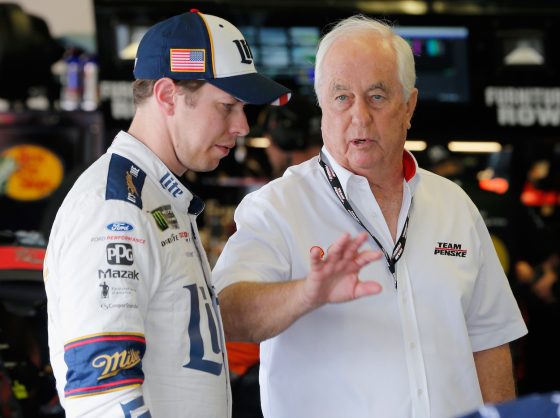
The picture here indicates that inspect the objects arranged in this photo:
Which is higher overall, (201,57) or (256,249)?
(201,57)

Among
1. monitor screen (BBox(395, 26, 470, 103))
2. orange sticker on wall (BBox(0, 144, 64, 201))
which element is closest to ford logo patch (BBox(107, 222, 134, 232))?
monitor screen (BBox(395, 26, 470, 103))

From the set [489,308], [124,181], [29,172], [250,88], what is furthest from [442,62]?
[124,181]

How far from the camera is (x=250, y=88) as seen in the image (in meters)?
2.12

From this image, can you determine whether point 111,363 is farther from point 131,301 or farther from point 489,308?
point 489,308

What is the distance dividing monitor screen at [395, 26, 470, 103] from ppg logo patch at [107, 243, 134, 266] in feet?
13.6

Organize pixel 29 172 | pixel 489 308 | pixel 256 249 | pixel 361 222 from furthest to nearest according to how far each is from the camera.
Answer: pixel 29 172, pixel 489 308, pixel 361 222, pixel 256 249

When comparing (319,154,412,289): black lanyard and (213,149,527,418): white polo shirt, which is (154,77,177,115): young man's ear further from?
(319,154,412,289): black lanyard

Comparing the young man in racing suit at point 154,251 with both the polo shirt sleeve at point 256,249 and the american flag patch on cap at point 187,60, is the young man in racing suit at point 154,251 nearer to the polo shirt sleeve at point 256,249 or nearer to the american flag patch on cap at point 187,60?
the american flag patch on cap at point 187,60

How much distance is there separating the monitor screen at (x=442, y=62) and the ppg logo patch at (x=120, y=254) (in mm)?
4134

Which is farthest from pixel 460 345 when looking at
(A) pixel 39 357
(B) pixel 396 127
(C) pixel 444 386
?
(A) pixel 39 357

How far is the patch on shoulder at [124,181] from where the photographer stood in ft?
6.26

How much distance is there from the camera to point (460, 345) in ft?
7.93

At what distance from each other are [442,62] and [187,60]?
13.0 feet

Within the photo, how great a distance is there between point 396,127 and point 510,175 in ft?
13.2
